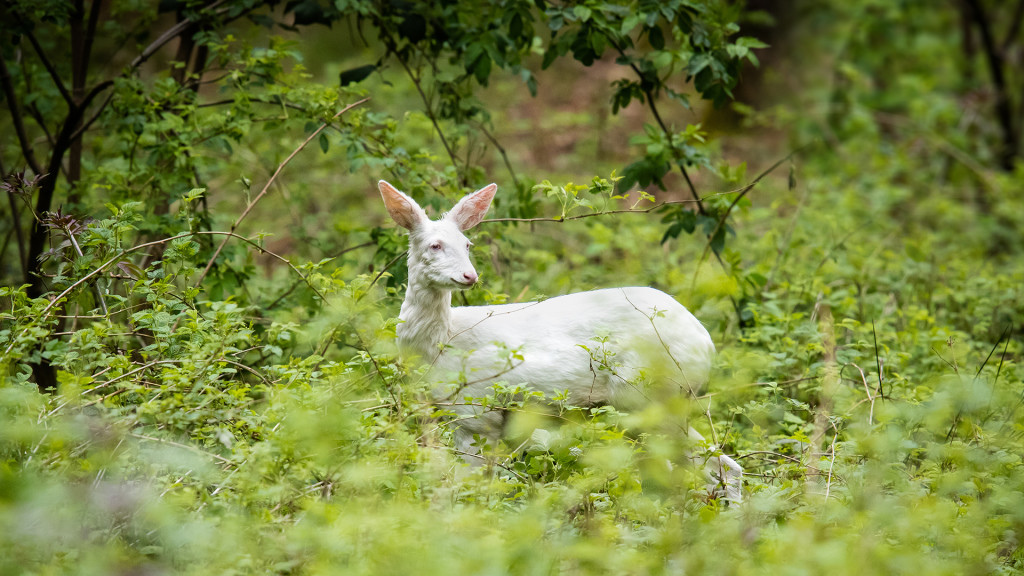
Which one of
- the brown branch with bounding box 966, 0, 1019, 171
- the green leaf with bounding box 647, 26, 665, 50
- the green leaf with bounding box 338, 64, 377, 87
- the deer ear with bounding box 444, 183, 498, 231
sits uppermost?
the green leaf with bounding box 647, 26, 665, 50

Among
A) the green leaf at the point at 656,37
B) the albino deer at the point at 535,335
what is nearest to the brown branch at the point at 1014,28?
the green leaf at the point at 656,37

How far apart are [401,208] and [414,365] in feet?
2.50

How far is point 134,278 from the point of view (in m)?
3.80

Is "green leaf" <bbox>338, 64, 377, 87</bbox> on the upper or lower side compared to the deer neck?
upper

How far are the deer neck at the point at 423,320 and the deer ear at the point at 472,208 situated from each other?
12.9 inches

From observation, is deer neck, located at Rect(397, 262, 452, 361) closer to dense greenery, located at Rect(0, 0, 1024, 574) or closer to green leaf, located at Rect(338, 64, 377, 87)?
dense greenery, located at Rect(0, 0, 1024, 574)

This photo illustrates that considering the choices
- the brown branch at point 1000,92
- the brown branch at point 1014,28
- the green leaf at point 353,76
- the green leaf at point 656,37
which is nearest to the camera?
the green leaf at point 656,37

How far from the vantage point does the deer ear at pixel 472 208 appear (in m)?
4.11

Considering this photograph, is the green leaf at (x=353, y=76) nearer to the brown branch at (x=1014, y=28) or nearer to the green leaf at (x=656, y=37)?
the green leaf at (x=656, y=37)

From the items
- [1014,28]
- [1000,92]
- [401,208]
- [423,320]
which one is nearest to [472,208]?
[401,208]

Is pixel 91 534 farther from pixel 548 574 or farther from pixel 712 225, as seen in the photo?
pixel 712 225

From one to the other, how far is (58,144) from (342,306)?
2.43 meters

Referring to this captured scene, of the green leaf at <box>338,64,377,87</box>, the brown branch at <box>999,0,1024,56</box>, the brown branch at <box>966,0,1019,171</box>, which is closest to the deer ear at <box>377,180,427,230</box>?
the green leaf at <box>338,64,377,87</box>

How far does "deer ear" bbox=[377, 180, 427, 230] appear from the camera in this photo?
12.8 feet
